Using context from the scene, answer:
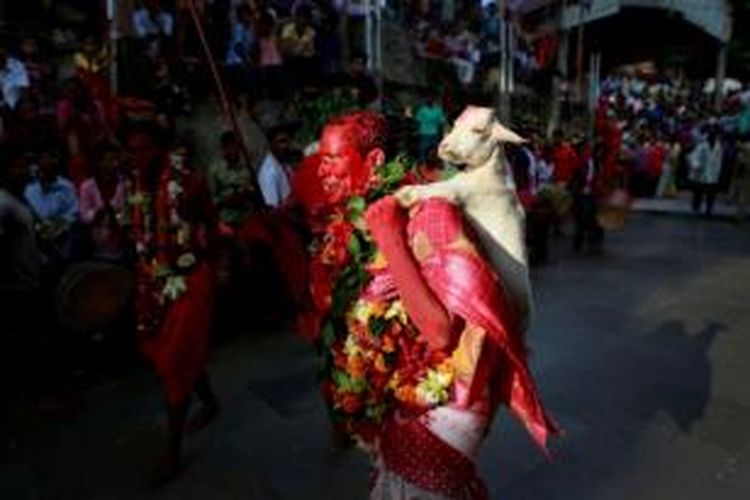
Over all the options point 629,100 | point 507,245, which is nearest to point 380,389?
point 507,245

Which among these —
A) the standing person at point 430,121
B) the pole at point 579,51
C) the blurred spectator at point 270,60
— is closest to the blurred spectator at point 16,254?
the standing person at point 430,121

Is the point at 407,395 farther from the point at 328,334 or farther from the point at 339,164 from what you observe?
the point at 339,164

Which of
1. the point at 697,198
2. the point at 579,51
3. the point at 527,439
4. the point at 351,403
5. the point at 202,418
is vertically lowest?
the point at 697,198

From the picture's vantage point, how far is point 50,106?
10.6 m

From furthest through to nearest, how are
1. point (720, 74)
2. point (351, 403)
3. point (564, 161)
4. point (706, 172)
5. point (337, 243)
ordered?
point (720, 74), point (706, 172), point (564, 161), point (337, 243), point (351, 403)

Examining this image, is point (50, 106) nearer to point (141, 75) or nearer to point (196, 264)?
point (141, 75)

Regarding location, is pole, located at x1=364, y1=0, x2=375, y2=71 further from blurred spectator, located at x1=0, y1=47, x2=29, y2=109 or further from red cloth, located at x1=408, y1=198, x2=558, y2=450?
red cloth, located at x1=408, y1=198, x2=558, y2=450

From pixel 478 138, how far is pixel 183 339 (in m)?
2.43

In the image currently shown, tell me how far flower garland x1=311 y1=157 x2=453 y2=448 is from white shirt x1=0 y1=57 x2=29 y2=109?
735 centimetres

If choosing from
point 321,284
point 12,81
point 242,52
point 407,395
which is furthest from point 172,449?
point 242,52

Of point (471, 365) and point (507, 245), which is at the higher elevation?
point (507, 245)

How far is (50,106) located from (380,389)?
8.39 meters

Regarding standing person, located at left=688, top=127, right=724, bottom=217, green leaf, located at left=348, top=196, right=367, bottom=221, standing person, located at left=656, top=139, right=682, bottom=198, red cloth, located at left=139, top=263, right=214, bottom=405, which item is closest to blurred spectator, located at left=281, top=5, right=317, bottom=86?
standing person, located at left=688, top=127, right=724, bottom=217

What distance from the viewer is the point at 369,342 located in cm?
323
